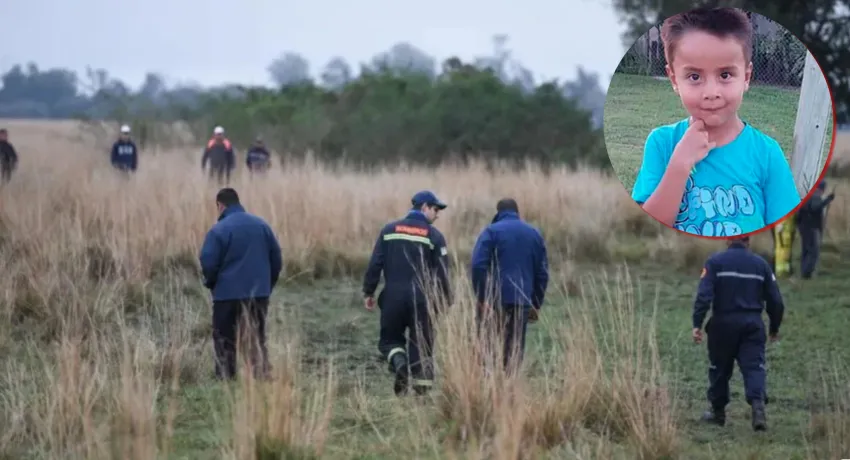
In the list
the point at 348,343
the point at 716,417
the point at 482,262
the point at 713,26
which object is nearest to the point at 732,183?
the point at 713,26

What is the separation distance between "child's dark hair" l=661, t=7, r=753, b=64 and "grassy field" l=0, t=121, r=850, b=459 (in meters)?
2.19

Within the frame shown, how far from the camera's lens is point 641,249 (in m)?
17.4

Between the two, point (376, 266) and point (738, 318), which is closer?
point (738, 318)

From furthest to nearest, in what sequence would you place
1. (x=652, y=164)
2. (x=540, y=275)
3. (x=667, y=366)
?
1. (x=540, y=275)
2. (x=667, y=366)
3. (x=652, y=164)

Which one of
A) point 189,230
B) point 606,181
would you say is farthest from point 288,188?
point 606,181

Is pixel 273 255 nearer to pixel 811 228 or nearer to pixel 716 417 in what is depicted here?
pixel 716 417

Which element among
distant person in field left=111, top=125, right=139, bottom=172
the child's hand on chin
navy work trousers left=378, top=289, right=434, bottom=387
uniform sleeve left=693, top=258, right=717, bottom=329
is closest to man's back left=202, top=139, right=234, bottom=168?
distant person in field left=111, top=125, right=139, bottom=172

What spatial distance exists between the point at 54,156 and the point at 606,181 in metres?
15.5

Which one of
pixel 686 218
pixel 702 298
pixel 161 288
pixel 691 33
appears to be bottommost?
pixel 161 288

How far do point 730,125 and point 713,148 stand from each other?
0.33 ft

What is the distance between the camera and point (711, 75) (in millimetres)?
3924

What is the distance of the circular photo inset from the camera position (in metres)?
3.92

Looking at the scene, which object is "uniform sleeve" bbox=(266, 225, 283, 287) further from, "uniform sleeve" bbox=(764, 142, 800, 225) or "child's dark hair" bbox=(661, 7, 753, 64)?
"uniform sleeve" bbox=(764, 142, 800, 225)

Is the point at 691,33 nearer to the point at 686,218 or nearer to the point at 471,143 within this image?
the point at 686,218
